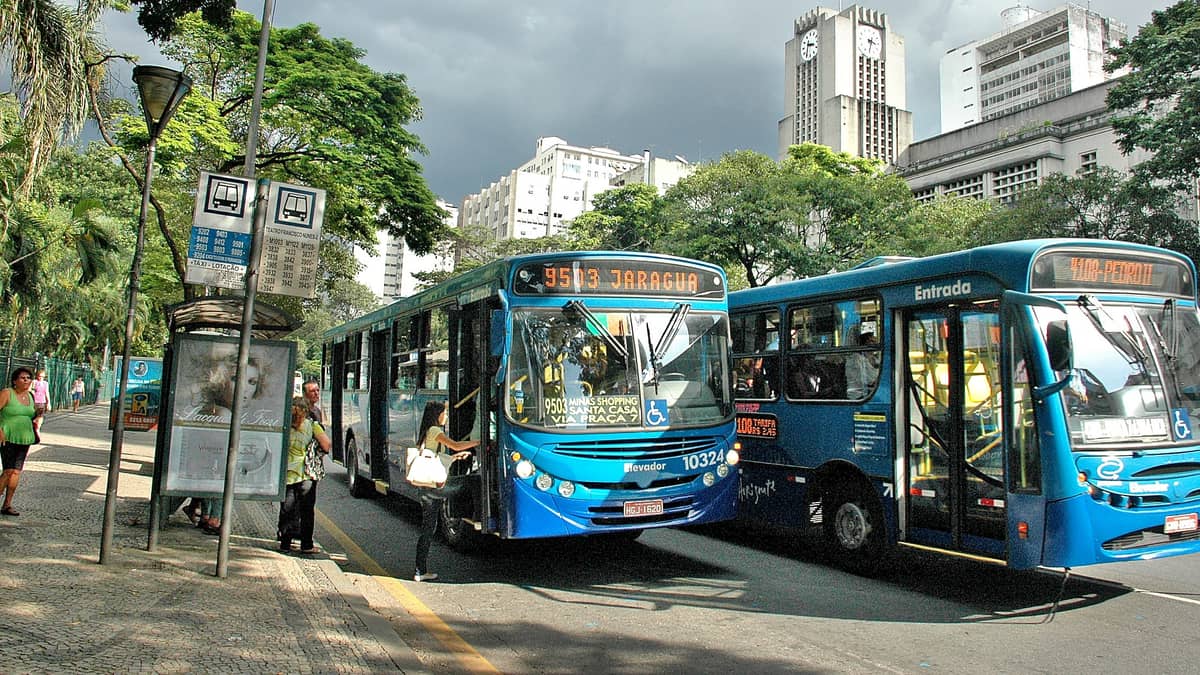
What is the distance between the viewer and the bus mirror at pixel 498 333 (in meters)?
7.85

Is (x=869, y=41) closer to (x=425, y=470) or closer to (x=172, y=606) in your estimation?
(x=425, y=470)

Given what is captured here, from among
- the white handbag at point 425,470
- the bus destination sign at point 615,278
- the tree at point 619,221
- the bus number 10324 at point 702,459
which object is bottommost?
the white handbag at point 425,470

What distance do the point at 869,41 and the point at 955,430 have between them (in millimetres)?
121112

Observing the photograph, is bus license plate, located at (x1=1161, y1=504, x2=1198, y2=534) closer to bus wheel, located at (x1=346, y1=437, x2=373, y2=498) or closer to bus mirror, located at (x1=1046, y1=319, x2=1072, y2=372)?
bus mirror, located at (x1=1046, y1=319, x2=1072, y2=372)

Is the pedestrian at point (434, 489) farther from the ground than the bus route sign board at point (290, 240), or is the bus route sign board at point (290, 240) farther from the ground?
the bus route sign board at point (290, 240)

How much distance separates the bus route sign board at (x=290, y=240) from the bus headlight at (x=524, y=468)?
2.45 m

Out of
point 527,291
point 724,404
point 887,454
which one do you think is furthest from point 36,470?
point 887,454

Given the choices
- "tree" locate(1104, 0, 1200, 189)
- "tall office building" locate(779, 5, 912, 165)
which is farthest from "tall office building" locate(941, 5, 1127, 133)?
"tree" locate(1104, 0, 1200, 189)

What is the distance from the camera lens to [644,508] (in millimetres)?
7824

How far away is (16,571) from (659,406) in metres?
5.55

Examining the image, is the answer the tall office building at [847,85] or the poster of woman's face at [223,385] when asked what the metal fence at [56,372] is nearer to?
the poster of woman's face at [223,385]

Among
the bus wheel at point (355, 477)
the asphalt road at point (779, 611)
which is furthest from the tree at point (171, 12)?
the bus wheel at point (355, 477)

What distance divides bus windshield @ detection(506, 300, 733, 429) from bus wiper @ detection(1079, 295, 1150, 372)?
327 centimetres

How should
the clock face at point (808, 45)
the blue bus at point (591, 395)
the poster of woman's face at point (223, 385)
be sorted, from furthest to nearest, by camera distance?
1. the clock face at point (808, 45)
2. the poster of woman's face at point (223, 385)
3. the blue bus at point (591, 395)
